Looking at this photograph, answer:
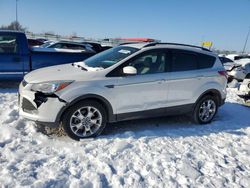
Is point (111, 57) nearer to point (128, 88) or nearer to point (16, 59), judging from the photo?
point (128, 88)

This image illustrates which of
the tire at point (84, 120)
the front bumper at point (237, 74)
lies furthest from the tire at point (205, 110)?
the front bumper at point (237, 74)

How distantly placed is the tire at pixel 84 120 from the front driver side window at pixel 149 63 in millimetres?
1055

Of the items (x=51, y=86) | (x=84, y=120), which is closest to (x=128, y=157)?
(x=84, y=120)

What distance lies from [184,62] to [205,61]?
67 centimetres

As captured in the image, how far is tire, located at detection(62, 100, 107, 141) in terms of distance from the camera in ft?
14.8

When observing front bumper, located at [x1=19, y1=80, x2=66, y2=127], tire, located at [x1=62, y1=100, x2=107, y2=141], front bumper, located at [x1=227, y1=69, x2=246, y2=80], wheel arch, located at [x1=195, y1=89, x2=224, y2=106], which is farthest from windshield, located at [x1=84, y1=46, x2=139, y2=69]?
front bumper, located at [x1=227, y1=69, x2=246, y2=80]

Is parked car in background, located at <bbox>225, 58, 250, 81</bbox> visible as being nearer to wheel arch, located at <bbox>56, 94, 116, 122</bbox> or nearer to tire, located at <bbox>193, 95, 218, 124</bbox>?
tire, located at <bbox>193, 95, 218, 124</bbox>

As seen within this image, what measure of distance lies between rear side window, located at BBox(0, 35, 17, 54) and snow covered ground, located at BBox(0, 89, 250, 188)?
2776 millimetres

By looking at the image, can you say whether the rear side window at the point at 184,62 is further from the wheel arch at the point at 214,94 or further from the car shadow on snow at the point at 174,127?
the car shadow on snow at the point at 174,127

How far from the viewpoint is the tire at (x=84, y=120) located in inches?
178

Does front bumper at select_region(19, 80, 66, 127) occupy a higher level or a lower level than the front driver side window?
lower

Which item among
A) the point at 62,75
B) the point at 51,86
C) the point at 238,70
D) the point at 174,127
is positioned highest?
the point at 62,75

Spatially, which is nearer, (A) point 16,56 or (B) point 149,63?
(B) point 149,63

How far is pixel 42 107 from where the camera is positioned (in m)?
4.39
